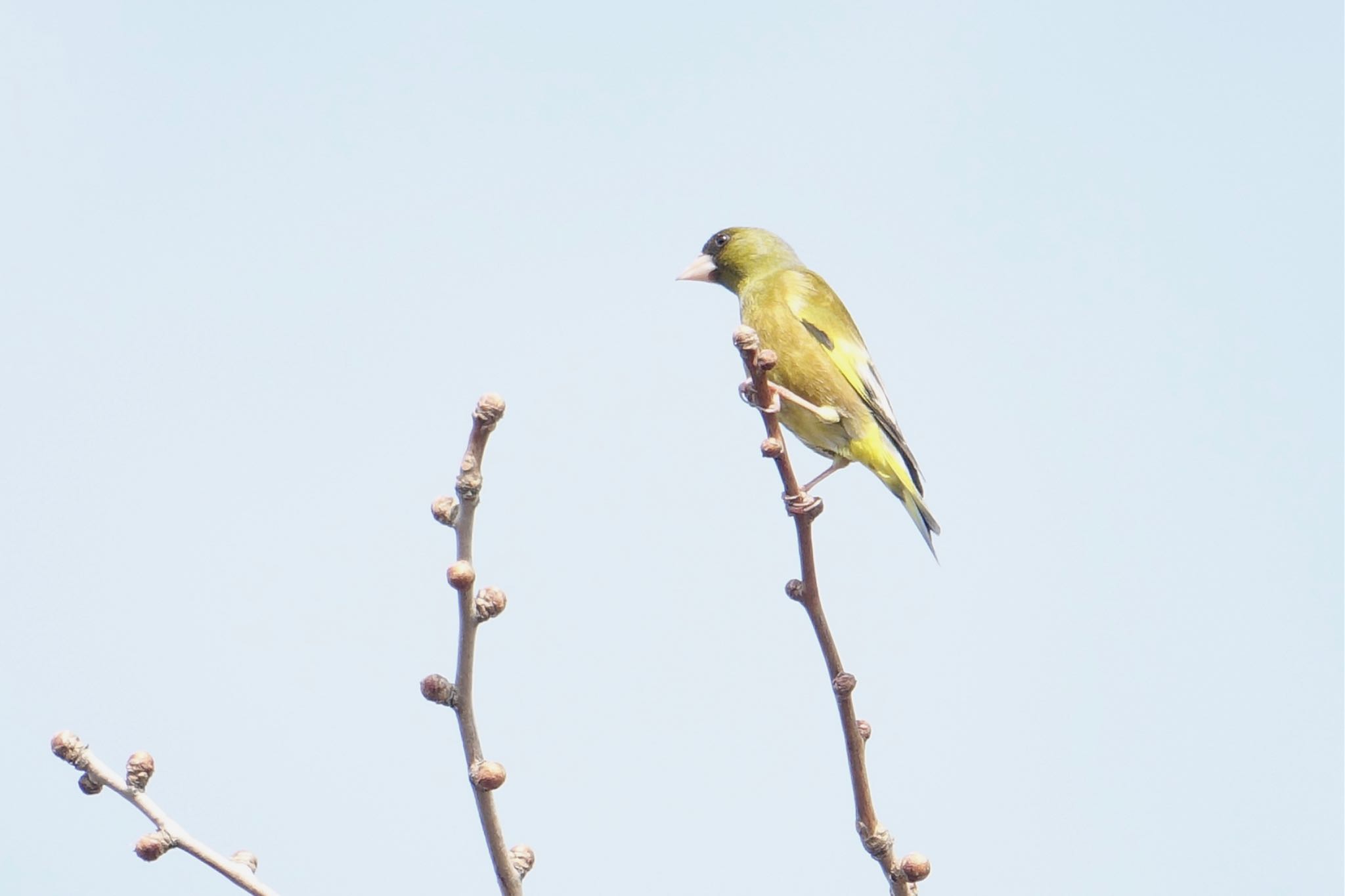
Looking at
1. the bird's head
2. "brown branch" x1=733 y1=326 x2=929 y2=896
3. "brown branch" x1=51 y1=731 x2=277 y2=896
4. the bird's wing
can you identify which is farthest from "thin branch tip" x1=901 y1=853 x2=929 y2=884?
the bird's head

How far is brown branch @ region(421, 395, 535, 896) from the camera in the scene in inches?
85.8

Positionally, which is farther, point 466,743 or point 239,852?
point 239,852

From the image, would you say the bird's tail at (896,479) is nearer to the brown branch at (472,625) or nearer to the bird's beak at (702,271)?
the bird's beak at (702,271)

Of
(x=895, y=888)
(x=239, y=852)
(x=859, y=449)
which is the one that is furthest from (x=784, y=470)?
(x=859, y=449)

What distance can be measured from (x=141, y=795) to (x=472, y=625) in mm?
751

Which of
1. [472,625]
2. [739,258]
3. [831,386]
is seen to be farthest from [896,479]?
[472,625]

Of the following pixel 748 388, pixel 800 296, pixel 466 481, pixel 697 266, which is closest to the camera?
pixel 466 481

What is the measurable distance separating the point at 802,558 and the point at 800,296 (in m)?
3.20

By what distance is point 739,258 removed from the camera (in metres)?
7.07

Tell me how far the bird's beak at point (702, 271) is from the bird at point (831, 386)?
92 cm

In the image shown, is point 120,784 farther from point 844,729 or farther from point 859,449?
point 859,449

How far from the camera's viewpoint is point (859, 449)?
A: 5.74m

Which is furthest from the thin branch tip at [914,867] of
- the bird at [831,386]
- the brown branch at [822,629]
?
the bird at [831,386]

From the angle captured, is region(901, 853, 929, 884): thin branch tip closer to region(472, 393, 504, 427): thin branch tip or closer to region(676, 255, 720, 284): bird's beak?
region(472, 393, 504, 427): thin branch tip
